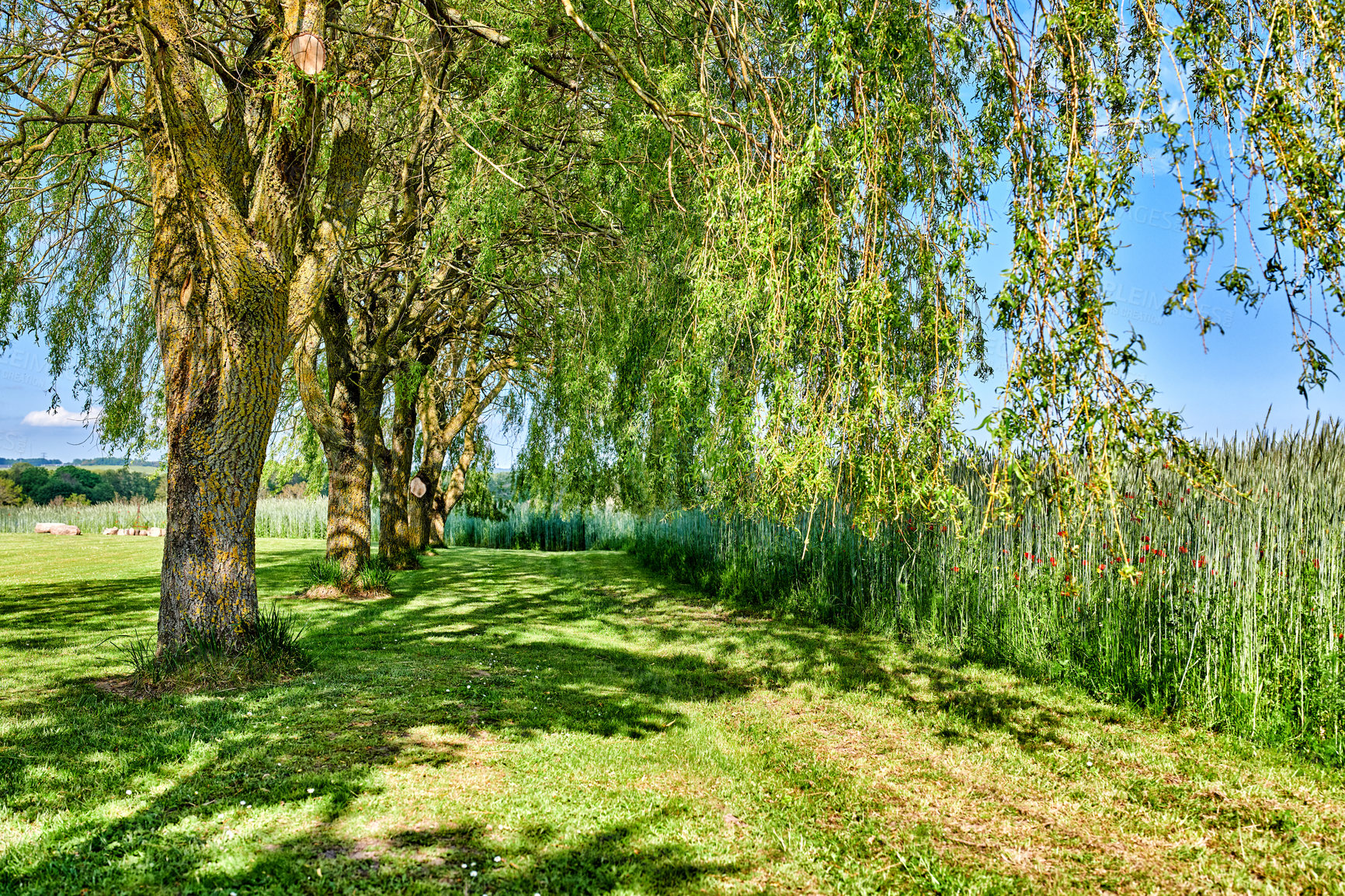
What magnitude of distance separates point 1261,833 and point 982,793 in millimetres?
1292

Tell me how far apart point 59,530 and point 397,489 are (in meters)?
15.6

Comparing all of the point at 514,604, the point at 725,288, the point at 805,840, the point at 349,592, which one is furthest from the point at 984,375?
the point at 349,592

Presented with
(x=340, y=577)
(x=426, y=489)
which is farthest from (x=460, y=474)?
(x=340, y=577)

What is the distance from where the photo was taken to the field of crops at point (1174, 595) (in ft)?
17.1

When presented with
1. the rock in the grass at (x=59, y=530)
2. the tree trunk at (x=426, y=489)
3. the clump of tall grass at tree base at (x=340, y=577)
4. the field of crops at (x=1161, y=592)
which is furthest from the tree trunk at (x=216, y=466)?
the rock in the grass at (x=59, y=530)

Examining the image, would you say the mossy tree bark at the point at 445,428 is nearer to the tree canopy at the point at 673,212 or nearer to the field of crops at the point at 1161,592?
the tree canopy at the point at 673,212

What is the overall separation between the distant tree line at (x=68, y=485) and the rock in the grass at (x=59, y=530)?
563 centimetres

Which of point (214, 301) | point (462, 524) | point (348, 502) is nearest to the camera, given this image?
point (214, 301)

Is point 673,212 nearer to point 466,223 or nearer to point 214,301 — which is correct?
point 466,223

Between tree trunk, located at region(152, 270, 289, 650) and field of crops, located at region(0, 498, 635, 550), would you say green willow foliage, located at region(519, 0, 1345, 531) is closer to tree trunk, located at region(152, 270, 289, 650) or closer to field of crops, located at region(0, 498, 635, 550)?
tree trunk, located at region(152, 270, 289, 650)

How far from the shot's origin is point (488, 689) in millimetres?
6121

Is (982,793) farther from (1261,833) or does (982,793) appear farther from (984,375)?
(984,375)

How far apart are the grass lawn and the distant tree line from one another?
27878mm

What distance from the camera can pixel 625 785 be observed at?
4332 mm
